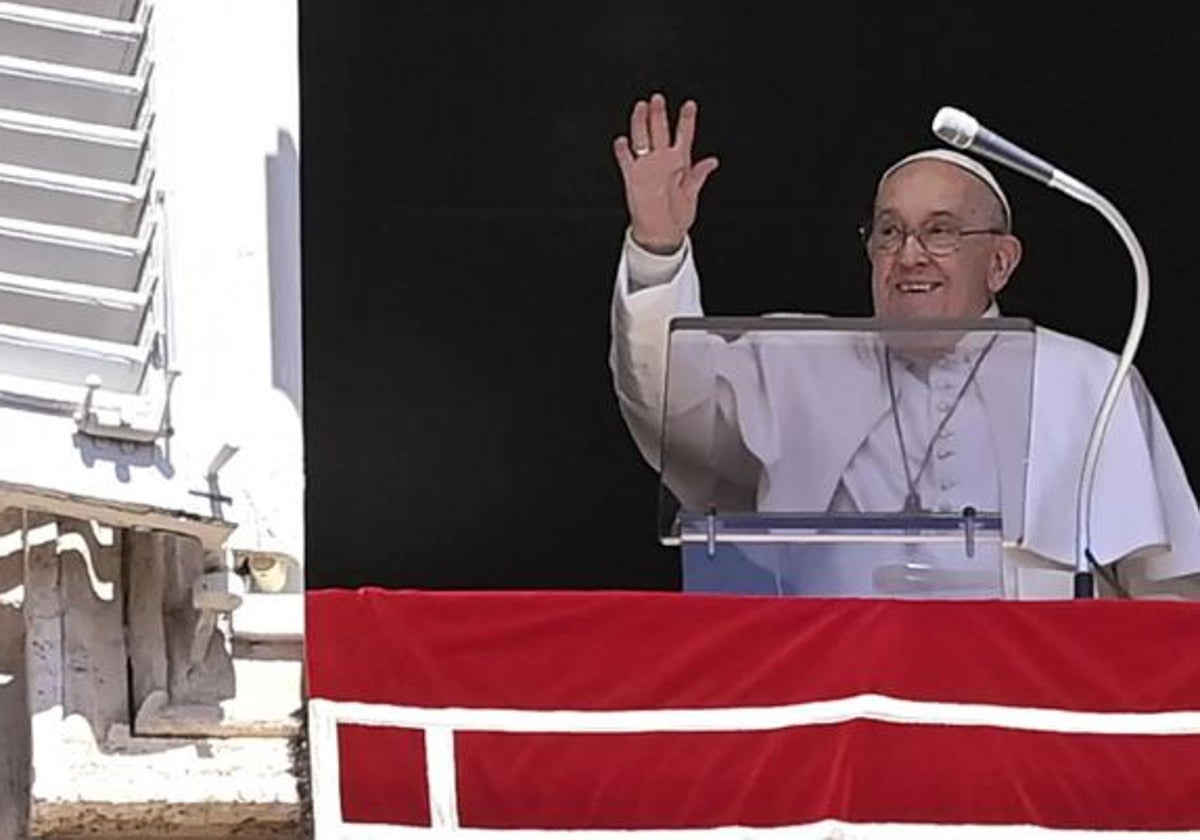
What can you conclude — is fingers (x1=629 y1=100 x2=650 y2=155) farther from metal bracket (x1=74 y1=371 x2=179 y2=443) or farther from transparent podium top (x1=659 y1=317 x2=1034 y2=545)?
metal bracket (x1=74 y1=371 x2=179 y2=443)

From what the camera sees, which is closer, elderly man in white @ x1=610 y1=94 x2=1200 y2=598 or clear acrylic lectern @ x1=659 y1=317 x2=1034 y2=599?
clear acrylic lectern @ x1=659 y1=317 x2=1034 y2=599

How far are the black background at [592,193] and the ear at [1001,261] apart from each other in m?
1.33

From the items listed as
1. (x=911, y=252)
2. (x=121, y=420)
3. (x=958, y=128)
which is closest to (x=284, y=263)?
(x=121, y=420)

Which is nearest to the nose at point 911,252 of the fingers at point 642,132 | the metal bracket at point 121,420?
the fingers at point 642,132

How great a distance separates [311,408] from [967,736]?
108 inches

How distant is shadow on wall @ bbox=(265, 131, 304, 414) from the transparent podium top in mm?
491

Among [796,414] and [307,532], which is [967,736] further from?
[307,532]

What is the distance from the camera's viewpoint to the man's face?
21.0ft

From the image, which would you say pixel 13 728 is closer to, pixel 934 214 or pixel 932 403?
pixel 932 403

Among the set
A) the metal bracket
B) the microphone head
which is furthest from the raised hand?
the metal bracket

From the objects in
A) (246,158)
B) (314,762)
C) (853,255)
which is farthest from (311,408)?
(314,762)

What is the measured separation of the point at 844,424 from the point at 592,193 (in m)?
2.00

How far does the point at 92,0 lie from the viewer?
5.69m

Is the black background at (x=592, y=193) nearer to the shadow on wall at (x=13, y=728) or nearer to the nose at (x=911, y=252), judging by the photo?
the nose at (x=911, y=252)
